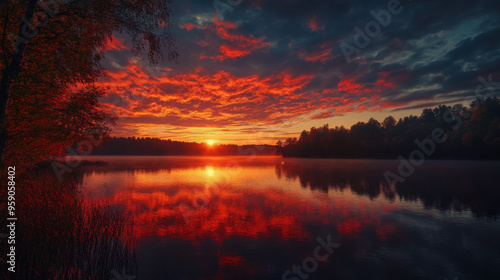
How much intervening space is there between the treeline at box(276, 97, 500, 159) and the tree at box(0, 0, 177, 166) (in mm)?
132386

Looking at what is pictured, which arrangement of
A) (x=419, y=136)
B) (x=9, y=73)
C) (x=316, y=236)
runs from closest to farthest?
(x=9, y=73)
(x=316, y=236)
(x=419, y=136)

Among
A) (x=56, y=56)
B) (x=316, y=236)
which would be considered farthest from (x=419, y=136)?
(x=56, y=56)

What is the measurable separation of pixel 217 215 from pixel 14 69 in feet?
54.2

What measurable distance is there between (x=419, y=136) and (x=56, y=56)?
165 metres

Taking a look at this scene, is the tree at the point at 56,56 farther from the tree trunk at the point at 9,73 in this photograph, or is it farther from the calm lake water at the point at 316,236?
the calm lake water at the point at 316,236

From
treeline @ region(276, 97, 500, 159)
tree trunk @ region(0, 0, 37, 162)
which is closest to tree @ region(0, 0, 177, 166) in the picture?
tree trunk @ region(0, 0, 37, 162)

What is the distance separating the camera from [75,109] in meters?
10.8

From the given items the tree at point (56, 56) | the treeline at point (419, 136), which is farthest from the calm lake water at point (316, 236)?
the treeline at point (419, 136)

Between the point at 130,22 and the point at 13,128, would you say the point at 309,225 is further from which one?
the point at 13,128

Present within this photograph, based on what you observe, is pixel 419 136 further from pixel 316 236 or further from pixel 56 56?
pixel 56 56

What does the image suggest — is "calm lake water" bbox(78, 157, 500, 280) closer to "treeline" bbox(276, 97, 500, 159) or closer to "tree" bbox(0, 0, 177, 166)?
"tree" bbox(0, 0, 177, 166)

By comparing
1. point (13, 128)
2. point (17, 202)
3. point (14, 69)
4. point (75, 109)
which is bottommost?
point (17, 202)

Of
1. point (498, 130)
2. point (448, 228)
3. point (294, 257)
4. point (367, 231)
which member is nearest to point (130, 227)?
point (294, 257)

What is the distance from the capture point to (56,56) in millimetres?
10727
